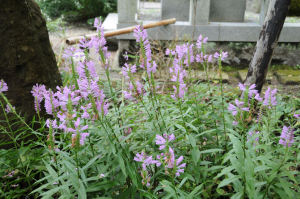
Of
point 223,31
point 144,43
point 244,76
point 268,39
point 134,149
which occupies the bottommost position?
point 244,76

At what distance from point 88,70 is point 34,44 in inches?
63.5

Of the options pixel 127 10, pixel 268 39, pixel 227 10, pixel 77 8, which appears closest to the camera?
pixel 268 39

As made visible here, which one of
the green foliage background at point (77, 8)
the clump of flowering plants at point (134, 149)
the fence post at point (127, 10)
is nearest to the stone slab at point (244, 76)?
the fence post at point (127, 10)

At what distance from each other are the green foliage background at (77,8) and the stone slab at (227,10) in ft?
17.2

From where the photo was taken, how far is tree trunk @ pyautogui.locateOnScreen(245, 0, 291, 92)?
9.55 feet

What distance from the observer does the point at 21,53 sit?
2752 millimetres

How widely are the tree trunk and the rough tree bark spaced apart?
218 cm

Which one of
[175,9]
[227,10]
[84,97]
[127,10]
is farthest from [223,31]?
[84,97]

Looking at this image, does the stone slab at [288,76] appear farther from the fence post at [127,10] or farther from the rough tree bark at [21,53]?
the rough tree bark at [21,53]

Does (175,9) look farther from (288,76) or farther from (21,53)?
(21,53)

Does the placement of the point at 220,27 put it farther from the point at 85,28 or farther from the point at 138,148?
the point at 85,28

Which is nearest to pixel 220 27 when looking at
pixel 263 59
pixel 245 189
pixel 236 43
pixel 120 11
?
pixel 236 43

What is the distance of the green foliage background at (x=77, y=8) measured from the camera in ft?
37.9

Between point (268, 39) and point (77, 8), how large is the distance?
1030 cm
